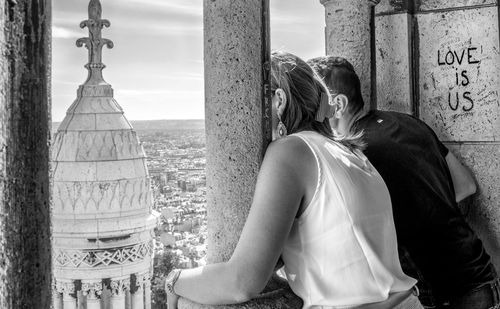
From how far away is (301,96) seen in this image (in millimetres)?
1435

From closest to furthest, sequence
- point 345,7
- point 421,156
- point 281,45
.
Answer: point 281,45 → point 421,156 → point 345,7

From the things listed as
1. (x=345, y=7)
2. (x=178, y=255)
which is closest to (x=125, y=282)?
(x=178, y=255)

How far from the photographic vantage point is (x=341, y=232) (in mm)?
1237

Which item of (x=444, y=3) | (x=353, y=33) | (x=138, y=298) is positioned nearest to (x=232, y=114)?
(x=353, y=33)

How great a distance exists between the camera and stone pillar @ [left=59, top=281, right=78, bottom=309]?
8.17 metres

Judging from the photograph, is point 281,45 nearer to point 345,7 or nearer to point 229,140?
point 229,140

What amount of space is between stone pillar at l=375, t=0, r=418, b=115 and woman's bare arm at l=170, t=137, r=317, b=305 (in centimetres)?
177

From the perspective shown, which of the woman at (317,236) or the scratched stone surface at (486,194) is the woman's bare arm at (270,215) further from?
the scratched stone surface at (486,194)

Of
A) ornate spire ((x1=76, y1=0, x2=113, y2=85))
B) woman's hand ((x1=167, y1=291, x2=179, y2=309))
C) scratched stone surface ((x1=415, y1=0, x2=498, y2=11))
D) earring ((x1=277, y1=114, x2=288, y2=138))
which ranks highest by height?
ornate spire ((x1=76, y1=0, x2=113, y2=85))

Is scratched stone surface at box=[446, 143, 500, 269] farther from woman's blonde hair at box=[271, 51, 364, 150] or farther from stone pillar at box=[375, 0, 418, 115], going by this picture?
woman's blonde hair at box=[271, 51, 364, 150]

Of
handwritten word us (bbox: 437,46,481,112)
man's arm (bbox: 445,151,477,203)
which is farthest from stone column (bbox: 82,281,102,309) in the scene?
man's arm (bbox: 445,151,477,203)

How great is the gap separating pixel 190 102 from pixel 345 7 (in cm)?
310

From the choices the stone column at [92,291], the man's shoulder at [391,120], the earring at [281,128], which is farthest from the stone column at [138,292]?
the earring at [281,128]

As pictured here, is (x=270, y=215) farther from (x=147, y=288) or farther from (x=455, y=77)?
(x=147, y=288)
